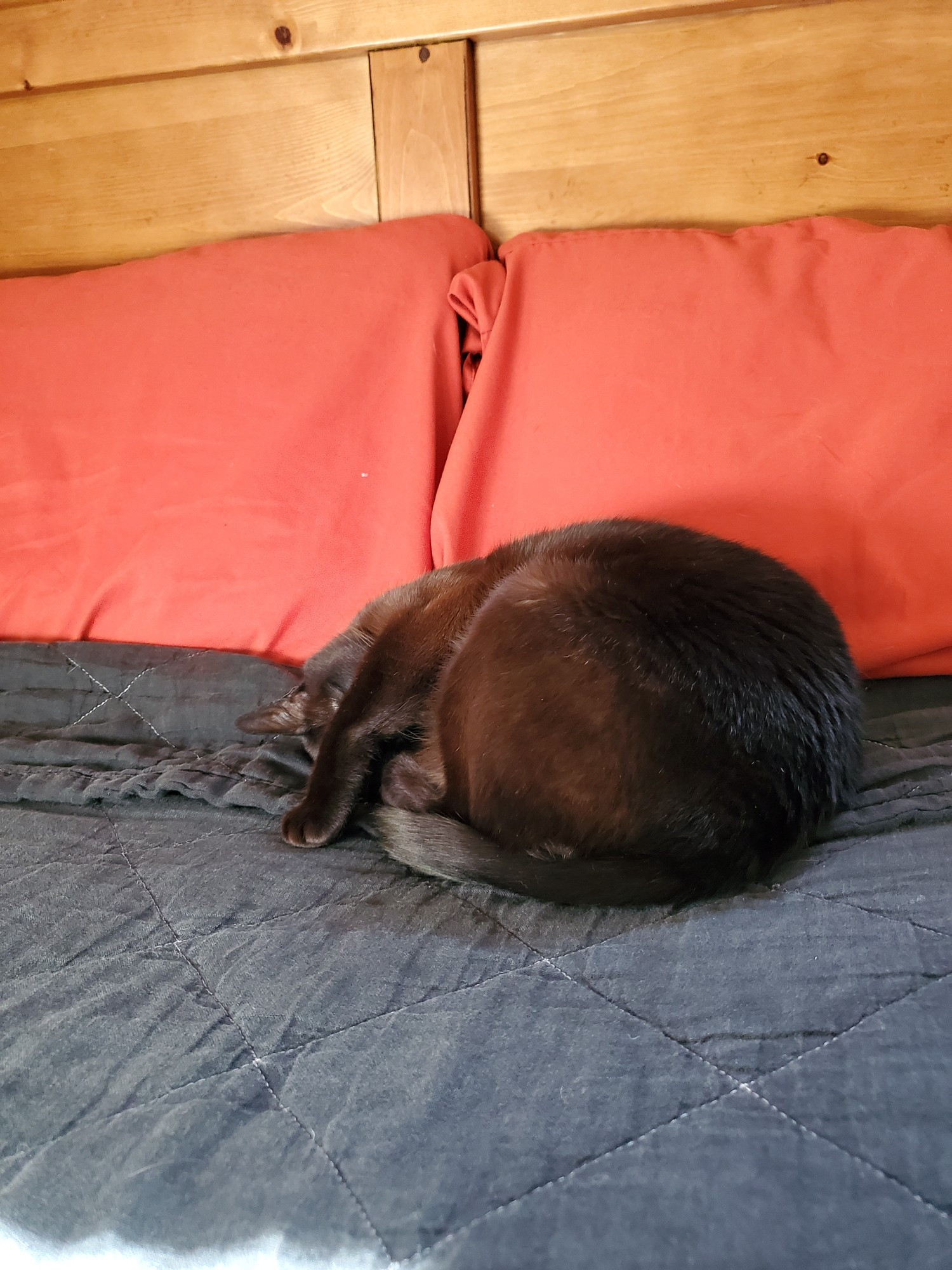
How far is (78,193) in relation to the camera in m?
1.77

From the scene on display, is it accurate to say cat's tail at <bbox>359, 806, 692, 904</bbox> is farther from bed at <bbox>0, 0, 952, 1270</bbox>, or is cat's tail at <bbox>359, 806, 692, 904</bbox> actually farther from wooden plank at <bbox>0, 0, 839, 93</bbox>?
wooden plank at <bbox>0, 0, 839, 93</bbox>

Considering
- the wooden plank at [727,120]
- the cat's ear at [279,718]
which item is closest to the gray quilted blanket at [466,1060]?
the cat's ear at [279,718]

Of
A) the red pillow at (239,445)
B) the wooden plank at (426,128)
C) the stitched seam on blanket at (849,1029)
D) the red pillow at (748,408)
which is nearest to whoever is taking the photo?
the stitched seam on blanket at (849,1029)

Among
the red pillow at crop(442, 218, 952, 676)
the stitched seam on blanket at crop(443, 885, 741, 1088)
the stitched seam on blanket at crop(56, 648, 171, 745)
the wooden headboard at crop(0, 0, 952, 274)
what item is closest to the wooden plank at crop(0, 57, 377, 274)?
the wooden headboard at crop(0, 0, 952, 274)

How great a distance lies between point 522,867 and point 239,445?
0.84m

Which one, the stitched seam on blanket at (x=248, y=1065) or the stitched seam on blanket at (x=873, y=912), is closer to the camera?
the stitched seam on blanket at (x=248, y=1065)

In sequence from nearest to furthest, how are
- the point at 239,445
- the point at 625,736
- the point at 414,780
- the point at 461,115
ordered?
the point at 625,736 < the point at 414,780 < the point at 239,445 < the point at 461,115

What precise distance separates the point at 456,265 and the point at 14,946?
1.12 m

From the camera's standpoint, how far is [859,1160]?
457 millimetres

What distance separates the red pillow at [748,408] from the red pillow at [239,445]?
10cm

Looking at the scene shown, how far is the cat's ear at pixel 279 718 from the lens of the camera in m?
1.18

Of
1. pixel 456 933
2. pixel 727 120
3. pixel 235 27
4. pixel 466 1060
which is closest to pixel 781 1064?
pixel 466 1060

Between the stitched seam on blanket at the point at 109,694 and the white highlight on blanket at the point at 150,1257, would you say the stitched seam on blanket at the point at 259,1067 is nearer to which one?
the white highlight on blanket at the point at 150,1257

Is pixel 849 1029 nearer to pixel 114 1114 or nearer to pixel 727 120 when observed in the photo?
pixel 114 1114
